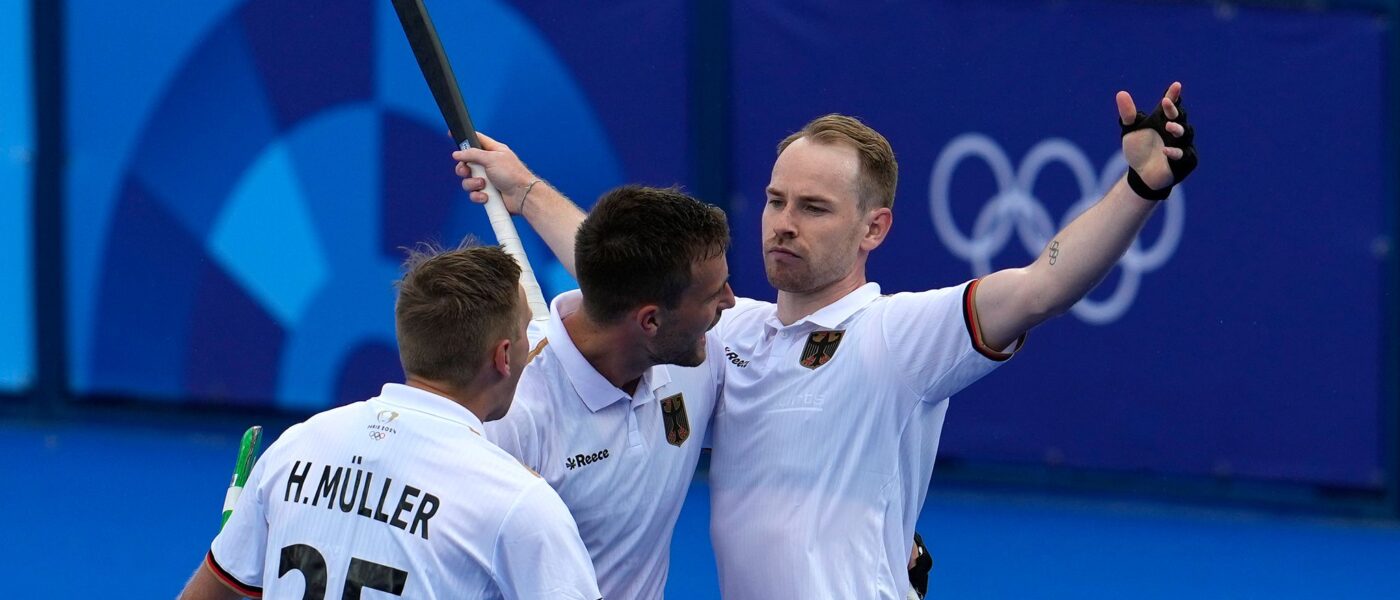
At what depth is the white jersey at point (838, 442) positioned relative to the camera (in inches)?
179

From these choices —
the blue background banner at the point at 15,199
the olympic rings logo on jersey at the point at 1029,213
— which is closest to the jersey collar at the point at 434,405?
the olympic rings logo on jersey at the point at 1029,213

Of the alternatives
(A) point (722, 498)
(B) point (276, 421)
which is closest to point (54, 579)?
(B) point (276, 421)

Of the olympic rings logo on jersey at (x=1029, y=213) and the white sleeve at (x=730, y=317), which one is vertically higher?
the olympic rings logo on jersey at (x=1029, y=213)

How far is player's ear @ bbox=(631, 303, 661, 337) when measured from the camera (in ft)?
14.0

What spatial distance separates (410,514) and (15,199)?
772 cm

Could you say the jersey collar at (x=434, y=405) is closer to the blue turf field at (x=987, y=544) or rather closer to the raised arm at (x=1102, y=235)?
the raised arm at (x=1102, y=235)

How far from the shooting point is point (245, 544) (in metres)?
4.06

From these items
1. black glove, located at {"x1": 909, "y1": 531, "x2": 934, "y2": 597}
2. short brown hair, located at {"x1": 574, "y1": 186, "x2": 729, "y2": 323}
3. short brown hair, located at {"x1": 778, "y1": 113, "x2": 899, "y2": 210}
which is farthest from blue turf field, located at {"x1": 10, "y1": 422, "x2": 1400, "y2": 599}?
short brown hair, located at {"x1": 574, "y1": 186, "x2": 729, "y2": 323}

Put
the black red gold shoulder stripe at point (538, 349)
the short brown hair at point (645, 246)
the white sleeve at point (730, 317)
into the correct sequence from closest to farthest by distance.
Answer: the short brown hair at point (645, 246), the black red gold shoulder stripe at point (538, 349), the white sleeve at point (730, 317)

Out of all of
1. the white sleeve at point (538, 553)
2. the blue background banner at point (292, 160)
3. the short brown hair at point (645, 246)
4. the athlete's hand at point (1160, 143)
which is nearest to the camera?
the white sleeve at point (538, 553)

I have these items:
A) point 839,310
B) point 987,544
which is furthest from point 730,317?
point 987,544

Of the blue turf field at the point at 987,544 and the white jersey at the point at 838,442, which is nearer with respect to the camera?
the white jersey at the point at 838,442

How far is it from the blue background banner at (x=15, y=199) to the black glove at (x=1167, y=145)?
26.4 ft

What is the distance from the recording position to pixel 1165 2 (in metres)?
8.88
